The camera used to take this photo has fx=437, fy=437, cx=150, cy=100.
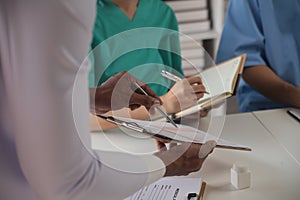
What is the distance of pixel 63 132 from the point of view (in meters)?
0.45

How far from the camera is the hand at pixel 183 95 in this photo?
84 centimetres

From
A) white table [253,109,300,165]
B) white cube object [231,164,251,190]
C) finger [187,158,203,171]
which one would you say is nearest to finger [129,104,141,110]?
finger [187,158,203,171]

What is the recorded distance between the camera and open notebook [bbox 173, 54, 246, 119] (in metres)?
0.93

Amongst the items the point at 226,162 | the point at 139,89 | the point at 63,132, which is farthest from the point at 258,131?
the point at 63,132

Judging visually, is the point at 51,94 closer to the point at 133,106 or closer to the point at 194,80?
the point at 133,106

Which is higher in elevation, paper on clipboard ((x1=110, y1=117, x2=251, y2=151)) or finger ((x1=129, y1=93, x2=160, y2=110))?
finger ((x1=129, y1=93, x2=160, y2=110))

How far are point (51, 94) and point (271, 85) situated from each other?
91 centimetres

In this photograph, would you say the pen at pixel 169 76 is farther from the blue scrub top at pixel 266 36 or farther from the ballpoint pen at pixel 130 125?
the blue scrub top at pixel 266 36

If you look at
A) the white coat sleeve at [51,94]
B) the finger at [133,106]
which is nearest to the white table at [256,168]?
the finger at [133,106]

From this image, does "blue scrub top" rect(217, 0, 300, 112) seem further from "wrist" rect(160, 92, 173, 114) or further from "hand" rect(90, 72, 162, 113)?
"hand" rect(90, 72, 162, 113)

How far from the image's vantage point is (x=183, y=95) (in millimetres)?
882

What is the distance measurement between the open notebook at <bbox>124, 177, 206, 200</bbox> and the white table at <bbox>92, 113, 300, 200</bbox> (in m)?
0.02

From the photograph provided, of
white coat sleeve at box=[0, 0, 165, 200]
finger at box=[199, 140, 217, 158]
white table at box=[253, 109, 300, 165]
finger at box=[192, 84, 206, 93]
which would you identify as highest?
white coat sleeve at box=[0, 0, 165, 200]

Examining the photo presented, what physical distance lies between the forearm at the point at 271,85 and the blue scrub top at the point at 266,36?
0.03 metres
